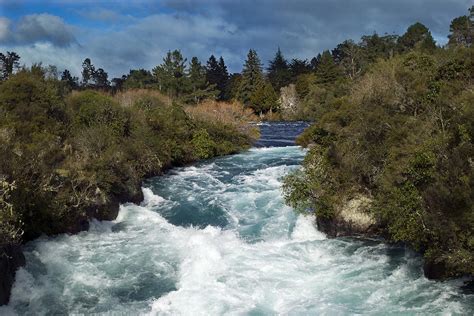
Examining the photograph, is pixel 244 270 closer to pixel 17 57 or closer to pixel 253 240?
pixel 253 240

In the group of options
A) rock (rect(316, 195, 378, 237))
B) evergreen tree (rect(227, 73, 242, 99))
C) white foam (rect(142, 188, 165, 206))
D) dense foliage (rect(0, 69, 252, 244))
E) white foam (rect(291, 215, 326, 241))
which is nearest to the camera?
dense foliage (rect(0, 69, 252, 244))

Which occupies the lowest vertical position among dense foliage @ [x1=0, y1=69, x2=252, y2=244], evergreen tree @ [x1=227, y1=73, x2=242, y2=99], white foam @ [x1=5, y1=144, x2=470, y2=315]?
white foam @ [x1=5, y1=144, x2=470, y2=315]

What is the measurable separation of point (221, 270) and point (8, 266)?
6921 millimetres

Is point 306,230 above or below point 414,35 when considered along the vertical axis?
below

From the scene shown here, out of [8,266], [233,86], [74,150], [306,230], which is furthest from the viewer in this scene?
[233,86]

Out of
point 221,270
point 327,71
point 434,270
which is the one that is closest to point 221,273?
point 221,270

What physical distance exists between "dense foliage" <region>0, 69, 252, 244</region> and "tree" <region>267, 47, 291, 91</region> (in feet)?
197

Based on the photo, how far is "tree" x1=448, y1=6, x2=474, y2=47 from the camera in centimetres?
6228

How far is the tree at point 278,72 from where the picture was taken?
330 feet

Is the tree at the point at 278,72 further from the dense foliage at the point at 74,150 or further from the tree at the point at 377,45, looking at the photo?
the dense foliage at the point at 74,150

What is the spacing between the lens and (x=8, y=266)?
48.2ft

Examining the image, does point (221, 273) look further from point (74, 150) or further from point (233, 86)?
point (233, 86)

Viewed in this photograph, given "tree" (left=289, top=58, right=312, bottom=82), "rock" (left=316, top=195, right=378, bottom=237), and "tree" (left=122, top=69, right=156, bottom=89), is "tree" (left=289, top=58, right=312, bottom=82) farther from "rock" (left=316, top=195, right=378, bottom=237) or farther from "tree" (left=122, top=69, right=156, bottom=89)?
"rock" (left=316, top=195, right=378, bottom=237)

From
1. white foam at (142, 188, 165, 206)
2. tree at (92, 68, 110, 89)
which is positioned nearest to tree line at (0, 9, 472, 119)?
tree at (92, 68, 110, 89)
